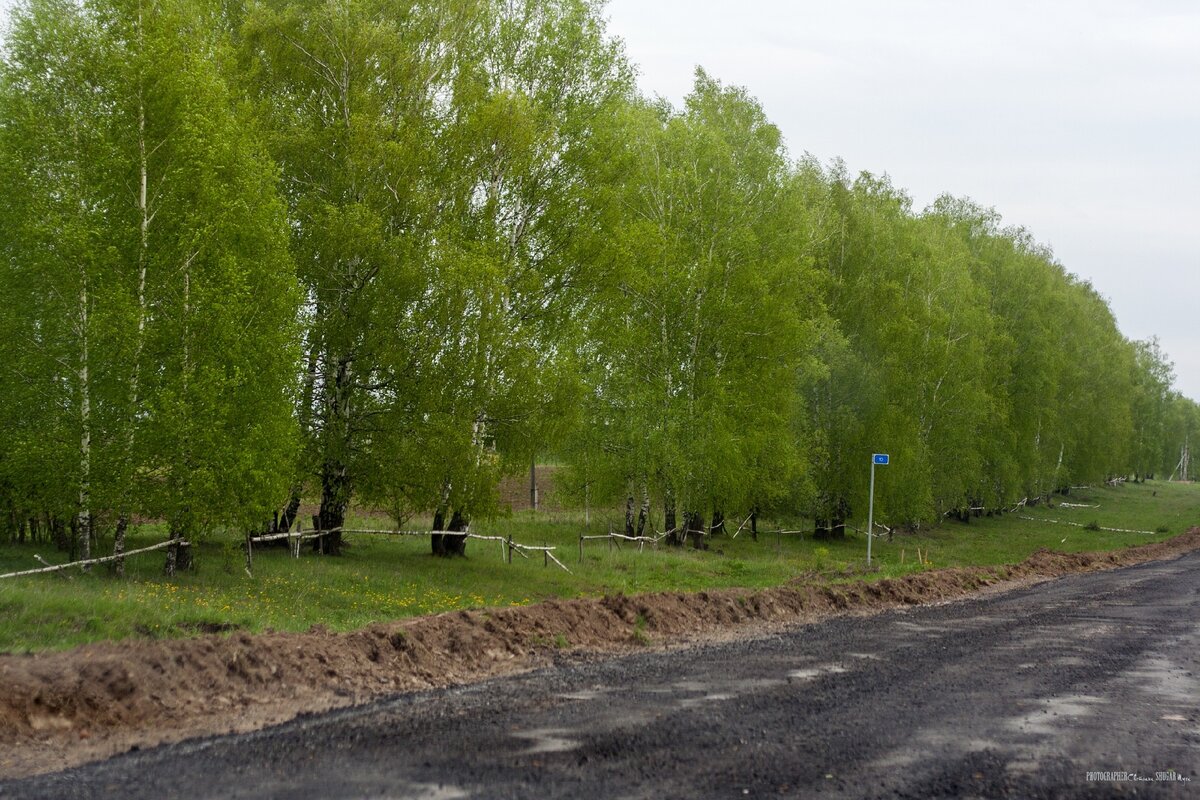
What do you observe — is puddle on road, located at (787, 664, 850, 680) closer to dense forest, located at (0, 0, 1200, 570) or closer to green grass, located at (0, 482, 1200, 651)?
green grass, located at (0, 482, 1200, 651)

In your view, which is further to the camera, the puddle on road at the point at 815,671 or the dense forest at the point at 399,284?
the dense forest at the point at 399,284

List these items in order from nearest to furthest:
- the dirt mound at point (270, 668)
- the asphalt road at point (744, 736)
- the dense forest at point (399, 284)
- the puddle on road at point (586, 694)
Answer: the asphalt road at point (744, 736), the dirt mound at point (270, 668), the puddle on road at point (586, 694), the dense forest at point (399, 284)

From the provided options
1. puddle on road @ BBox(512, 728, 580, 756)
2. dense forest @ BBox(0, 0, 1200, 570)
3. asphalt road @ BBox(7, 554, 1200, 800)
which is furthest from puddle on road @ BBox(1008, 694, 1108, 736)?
dense forest @ BBox(0, 0, 1200, 570)

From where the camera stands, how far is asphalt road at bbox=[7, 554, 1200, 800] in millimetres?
6156

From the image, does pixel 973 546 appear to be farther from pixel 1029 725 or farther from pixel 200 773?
pixel 200 773

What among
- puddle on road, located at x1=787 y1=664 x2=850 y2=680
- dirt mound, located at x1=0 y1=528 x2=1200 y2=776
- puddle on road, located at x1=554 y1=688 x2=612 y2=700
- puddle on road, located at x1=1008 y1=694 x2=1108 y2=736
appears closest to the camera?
dirt mound, located at x1=0 y1=528 x2=1200 y2=776

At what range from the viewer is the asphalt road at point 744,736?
20.2 feet

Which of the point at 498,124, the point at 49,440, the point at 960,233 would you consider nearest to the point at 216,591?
the point at 49,440

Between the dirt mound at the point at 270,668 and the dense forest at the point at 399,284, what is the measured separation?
214 inches

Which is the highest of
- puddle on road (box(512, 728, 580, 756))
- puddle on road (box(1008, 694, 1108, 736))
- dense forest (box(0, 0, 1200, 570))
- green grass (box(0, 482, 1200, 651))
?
dense forest (box(0, 0, 1200, 570))

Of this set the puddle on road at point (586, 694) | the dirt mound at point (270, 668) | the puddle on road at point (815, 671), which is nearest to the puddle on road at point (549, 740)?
the puddle on road at point (586, 694)

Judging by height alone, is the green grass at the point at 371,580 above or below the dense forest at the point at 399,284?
below

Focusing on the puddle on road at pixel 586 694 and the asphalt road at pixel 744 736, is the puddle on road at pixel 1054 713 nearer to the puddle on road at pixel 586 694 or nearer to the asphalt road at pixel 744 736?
the asphalt road at pixel 744 736

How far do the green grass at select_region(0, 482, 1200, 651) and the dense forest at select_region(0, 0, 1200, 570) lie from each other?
114cm
